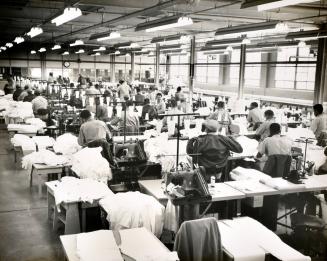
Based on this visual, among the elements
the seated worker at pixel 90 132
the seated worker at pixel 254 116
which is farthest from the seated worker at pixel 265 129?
the seated worker at pixel 90 132

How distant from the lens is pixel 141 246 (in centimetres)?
352

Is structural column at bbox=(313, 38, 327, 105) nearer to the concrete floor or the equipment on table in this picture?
the equipment on table

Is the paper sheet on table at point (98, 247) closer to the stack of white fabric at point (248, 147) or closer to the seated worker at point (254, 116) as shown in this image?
the stack of white fabric at point (248, 147)

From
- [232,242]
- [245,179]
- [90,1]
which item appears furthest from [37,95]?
[232,242]

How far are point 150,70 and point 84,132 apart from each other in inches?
913

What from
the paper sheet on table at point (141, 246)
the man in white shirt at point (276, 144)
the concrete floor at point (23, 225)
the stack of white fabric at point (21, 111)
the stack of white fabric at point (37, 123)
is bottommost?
the concrete floor at point (23, 225)

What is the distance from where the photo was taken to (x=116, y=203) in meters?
4.25

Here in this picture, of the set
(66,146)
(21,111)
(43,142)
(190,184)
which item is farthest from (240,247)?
(21,111)

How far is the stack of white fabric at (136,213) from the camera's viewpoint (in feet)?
13.5

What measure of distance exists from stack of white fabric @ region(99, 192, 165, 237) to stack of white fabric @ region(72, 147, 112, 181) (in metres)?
1.39

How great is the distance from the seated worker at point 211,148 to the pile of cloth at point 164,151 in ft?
2.10

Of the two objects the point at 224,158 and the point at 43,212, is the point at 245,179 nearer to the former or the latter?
the point at 224,158

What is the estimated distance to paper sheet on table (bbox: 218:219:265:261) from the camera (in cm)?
358

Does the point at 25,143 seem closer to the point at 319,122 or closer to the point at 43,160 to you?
the point at 43,160
